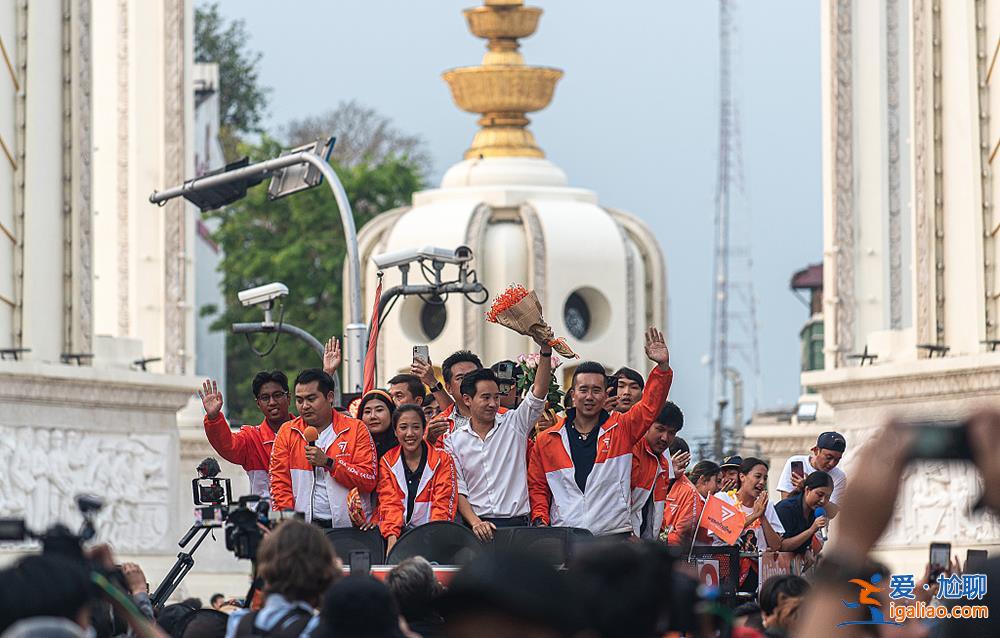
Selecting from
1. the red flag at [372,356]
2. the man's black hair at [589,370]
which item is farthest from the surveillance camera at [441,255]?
the man's black hair at [589,370]

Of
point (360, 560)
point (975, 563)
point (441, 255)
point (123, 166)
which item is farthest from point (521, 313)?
point (123, 166)

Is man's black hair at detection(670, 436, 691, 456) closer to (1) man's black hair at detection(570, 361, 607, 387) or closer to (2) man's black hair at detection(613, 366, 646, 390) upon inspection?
(2) man's black hair at detection(613, 366, 646, 390)

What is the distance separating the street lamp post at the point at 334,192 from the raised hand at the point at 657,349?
26.6 ft

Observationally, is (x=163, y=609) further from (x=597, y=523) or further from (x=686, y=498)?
(x=686, y=498)

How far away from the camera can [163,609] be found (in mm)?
12031

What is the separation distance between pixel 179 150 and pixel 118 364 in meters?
6.37

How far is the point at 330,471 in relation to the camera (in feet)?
42.2

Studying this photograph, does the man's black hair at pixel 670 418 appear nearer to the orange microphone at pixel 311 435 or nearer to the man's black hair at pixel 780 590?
the orange microphone at pixel 311 435

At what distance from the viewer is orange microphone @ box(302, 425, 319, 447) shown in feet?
42.5

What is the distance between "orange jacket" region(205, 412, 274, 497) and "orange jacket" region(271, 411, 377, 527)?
86 centimetres

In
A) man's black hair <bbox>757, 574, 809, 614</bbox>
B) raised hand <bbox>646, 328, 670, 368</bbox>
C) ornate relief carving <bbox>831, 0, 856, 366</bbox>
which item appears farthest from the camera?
ornate relief carving <bbox>831, 0, 856, 366</bbox>

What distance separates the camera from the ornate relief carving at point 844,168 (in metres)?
29.3

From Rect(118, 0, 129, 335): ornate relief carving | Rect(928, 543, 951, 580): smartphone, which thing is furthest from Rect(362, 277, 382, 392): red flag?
Rect(118, 0, 129, 335): ornate relief carving

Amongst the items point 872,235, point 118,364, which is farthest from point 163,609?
point 872,235
